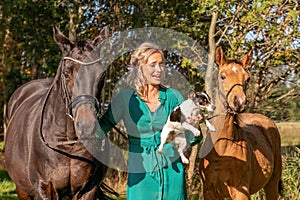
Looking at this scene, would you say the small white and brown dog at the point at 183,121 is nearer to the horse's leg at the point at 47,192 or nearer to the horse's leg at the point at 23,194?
the horse's leg at the point at 47,192

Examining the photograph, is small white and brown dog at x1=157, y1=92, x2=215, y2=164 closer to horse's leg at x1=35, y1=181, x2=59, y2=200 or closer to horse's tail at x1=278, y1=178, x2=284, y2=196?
horse's leg at x1=35, y1=181, x2=59, y2=200

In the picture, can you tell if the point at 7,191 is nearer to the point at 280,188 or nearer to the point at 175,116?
the point at 280,188

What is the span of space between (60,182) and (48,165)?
164mm

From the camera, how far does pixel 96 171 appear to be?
3910 mm

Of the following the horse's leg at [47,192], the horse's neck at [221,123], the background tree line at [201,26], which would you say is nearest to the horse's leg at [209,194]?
the horse's neck at [221,123]

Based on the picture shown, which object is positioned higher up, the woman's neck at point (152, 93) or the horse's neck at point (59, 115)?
the woman's neck at point (152, 93)

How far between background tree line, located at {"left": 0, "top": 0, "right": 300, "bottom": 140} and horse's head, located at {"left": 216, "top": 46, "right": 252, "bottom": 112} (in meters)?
1.99

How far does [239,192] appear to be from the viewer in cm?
471

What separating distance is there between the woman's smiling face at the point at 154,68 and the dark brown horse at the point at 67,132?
0.34 metres

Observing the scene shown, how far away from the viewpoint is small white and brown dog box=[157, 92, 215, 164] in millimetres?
3145

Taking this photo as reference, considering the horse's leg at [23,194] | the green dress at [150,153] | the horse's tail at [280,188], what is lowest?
the horse's tail at [280,188]

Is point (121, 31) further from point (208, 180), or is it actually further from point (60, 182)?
point (60, 182)

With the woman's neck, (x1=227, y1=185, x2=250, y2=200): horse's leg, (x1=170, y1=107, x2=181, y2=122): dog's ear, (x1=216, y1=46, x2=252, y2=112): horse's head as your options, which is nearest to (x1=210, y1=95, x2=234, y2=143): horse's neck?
(x1=216, y1=46, x2=252, y2=112): horse's head

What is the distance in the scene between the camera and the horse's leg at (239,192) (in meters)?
4.70
